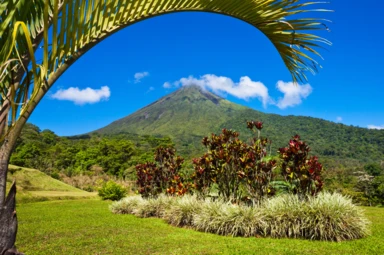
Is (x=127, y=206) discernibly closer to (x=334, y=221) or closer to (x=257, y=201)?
(x=257, y=201)

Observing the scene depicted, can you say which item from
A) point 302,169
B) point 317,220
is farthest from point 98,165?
point 317,220

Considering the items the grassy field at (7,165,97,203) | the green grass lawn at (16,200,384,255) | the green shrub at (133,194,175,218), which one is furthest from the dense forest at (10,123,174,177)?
the green grass lawn at (16,200,384,255)

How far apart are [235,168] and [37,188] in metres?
13.3

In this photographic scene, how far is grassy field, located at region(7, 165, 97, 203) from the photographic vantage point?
1461cm

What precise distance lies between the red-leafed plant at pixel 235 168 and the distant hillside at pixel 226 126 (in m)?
32.8

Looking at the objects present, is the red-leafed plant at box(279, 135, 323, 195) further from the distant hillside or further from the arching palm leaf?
the distant hillside

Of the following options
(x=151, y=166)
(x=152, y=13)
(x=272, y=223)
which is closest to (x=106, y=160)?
(x=151, y=166)

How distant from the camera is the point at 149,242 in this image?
5648mm

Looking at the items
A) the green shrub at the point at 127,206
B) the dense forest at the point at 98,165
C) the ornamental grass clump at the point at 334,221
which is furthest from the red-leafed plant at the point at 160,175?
the dense forest at the point at 98,165

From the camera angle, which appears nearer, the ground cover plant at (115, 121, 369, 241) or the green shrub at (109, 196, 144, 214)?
the ground cover plant at (115, 121, 369, 241)

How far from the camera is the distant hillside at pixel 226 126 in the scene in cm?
7881

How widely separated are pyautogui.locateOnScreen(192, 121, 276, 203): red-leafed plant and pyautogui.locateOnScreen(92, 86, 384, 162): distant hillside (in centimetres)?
3281

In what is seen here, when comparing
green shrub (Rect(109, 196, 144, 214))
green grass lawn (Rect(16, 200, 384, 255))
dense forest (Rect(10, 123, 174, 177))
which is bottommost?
green grass lawn (Rect(16, 200, 384, 255))

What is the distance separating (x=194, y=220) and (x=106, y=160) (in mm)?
27960
